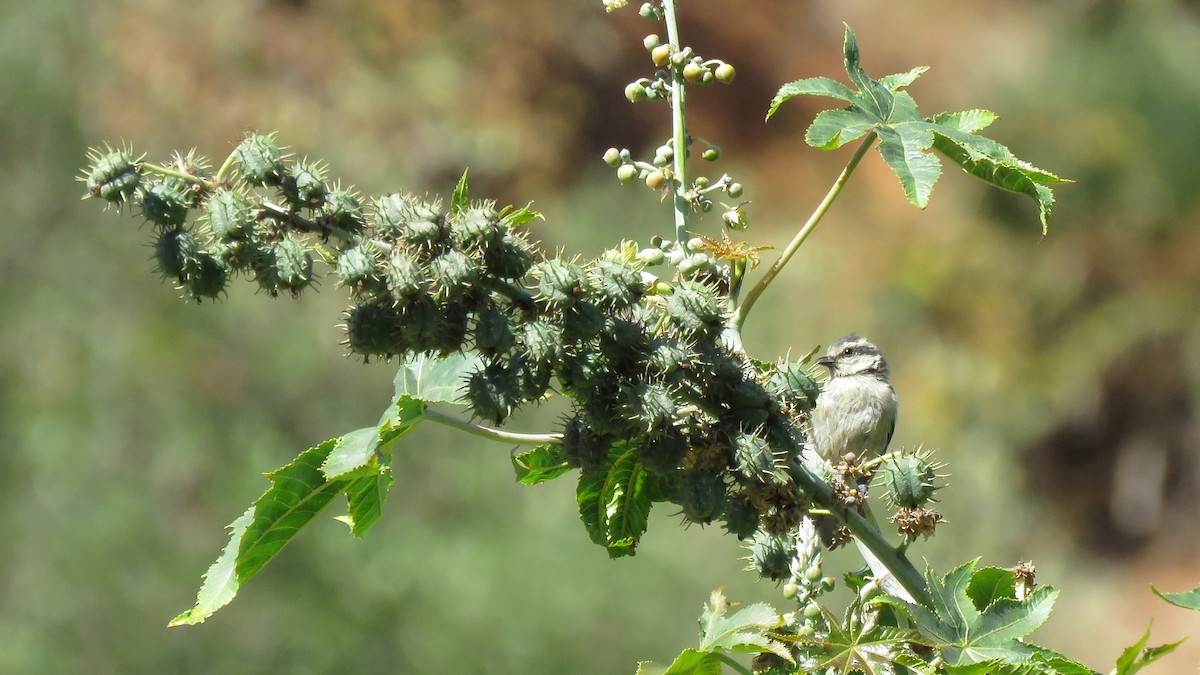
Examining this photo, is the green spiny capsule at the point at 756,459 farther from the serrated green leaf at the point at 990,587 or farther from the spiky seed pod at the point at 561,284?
the serrated green leaf at the point at 990,587

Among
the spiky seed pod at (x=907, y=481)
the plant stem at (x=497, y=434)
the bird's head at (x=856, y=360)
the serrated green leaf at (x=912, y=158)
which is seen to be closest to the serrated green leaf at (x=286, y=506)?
the plant stem at (x=497, y=434)

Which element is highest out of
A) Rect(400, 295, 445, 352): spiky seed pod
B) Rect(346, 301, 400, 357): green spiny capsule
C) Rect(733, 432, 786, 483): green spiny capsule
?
Rect(346, 301, 400, 357): green spiny capsule

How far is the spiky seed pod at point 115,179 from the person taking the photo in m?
2.72

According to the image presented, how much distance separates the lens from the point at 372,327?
2.69m

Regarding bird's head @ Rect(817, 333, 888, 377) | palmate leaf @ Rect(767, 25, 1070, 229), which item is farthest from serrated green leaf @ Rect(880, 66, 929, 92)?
bird's head @ Rect(817, 333, 888, 377)

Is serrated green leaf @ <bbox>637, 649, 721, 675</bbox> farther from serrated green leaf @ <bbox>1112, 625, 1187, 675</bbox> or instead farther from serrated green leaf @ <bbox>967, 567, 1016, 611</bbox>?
serrated green leaf @ <bbox>1112, 625, 1187, 675</bbox>

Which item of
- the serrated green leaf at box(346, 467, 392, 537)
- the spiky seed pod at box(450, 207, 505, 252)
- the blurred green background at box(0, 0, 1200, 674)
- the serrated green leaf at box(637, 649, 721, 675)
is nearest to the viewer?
the spiky seed pod at box(450, 207, 505, 252)

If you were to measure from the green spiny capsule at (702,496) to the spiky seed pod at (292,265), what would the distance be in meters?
0.94

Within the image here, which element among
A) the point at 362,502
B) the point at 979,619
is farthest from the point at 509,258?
the point at 979,619

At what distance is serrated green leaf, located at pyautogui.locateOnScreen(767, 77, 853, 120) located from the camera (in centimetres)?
321

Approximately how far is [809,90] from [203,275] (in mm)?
1626

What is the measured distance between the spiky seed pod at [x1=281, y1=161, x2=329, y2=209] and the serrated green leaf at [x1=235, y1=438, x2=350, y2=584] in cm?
76

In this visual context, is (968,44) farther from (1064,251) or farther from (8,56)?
(8,56)

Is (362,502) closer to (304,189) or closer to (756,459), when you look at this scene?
(304,189)
